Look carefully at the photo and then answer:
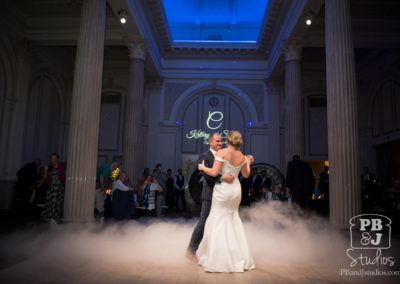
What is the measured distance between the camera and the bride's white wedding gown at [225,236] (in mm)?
3633

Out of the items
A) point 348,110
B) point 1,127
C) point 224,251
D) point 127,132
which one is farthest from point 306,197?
point 1,127

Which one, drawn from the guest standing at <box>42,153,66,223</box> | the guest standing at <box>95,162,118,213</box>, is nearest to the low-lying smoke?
the guest standing at <box>42,153,66,223</box>

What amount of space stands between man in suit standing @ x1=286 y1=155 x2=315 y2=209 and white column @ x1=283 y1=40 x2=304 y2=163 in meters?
3.38

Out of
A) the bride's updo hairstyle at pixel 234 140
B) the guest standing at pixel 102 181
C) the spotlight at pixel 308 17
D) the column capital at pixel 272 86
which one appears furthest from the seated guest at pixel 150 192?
the column capital at pixel 272 86

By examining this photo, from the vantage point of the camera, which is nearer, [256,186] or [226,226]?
[226,226]

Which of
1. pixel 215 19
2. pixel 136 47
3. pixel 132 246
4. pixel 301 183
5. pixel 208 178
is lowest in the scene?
pixel 132 246

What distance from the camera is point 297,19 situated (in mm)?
10477

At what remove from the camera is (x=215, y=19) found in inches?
682

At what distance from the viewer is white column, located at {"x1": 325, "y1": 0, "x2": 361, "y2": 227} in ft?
21.0

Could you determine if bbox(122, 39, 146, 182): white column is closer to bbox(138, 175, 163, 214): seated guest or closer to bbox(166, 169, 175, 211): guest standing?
bbox(166, 169, 175, 211): guest standing

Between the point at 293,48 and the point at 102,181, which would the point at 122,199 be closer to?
the point at 102,181

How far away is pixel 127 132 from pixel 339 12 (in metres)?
8.58

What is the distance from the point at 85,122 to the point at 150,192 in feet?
10.0

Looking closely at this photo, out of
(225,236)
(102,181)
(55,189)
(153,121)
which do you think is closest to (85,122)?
(55,189)
